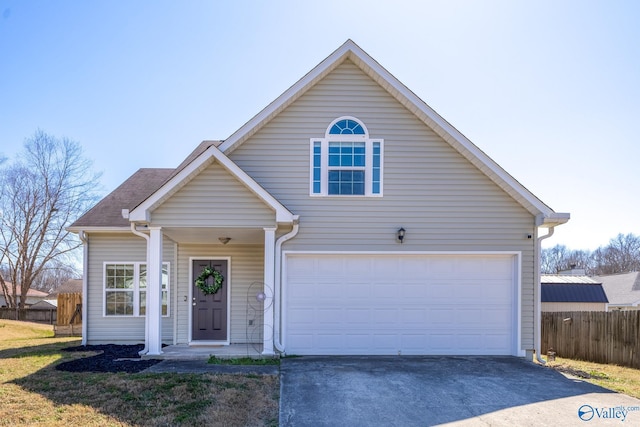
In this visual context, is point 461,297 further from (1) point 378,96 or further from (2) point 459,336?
(1) point 378,96

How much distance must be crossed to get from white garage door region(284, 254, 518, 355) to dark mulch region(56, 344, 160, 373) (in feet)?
9.61

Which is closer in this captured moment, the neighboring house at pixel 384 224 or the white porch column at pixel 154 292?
the white porch column at pixel 154 292

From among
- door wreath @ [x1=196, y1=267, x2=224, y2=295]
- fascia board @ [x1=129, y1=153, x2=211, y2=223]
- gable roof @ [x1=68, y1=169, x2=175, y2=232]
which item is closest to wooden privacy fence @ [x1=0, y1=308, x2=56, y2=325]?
gable roof @ [x1=68, y1=169, x2=175, y2=232]

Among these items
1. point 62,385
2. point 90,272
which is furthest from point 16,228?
point 62,385

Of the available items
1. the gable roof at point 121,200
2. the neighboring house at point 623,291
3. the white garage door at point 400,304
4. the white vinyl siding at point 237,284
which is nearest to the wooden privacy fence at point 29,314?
the gable roof at point 121,200

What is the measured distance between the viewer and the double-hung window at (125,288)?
11367 millimetres

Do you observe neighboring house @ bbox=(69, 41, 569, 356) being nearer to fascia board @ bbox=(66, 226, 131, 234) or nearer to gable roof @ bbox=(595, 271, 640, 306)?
fascia board @ bbox=(66, 226, 131, 234)

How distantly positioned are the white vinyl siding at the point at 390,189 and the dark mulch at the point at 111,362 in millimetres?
3788

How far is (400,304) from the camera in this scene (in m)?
9.44

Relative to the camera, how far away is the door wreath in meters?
10.5

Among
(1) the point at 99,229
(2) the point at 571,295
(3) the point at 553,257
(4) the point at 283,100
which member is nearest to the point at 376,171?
(4) the point at 283,100

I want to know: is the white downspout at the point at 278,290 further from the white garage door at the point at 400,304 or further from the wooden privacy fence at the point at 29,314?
the wooden privacy fence at the point at 29,314

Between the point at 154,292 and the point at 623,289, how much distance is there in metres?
29.7

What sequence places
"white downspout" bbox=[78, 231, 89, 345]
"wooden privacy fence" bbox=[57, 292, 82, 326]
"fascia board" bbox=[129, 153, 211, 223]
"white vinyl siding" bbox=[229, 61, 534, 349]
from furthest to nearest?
"wooden privacy fence" bbox=[57, 292, 82, 326]
"white downspout" bbox=[78, 231, 89, 345]
"white vinyl siding" bbox=[229, 61, 534, 349]
"fascia board" bbox=[129, 153, 211, 223]
